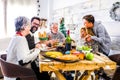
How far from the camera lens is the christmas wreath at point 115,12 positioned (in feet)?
9.68

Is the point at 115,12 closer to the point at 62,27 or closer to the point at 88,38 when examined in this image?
the point at 88,38

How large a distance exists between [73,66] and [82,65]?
92 millimetres

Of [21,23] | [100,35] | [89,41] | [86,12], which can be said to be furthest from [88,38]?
[21,23]

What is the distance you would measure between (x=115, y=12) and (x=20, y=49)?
1730mm

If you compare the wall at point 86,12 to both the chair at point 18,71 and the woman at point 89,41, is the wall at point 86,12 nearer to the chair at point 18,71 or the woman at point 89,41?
the woman at point 89,41

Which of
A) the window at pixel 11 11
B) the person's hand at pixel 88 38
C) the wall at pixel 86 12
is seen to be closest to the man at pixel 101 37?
the person's hand at pixel 88 38

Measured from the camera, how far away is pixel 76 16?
165 inches

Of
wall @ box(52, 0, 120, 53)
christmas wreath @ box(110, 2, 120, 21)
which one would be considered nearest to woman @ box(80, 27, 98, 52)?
wall @ box(52, 0, 120, 53)

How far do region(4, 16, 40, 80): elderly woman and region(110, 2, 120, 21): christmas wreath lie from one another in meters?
1.50

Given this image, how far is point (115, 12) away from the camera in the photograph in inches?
118

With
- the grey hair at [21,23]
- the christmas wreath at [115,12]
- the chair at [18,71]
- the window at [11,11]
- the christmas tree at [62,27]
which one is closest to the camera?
the chair at [18,71]

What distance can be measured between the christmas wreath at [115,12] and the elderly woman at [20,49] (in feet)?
4.91

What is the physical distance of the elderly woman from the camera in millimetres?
2084

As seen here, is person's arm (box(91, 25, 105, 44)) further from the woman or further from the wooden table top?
the wooden table top
